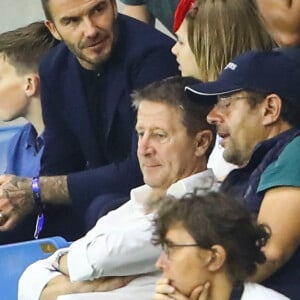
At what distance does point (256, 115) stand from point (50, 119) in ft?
5.02

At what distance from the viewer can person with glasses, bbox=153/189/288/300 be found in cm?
288

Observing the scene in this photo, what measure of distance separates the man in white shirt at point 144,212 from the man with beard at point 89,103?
0.54 m

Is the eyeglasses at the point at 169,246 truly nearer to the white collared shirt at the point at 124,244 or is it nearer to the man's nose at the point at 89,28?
the white collared shirt at the point at 124,244

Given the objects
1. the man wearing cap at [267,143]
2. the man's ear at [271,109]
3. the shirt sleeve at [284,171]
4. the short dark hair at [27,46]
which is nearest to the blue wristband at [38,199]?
the short dark hair at [27,46]

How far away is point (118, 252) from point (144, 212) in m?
0.16

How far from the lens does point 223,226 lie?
2.89 m

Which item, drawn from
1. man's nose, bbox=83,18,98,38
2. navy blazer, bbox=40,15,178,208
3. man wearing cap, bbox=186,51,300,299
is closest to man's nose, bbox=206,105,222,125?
man wearing cap, bbox=186,51,300,299

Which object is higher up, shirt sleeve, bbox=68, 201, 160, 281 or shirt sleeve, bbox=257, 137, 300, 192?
shirt sleeve, bbox=257, 137, 300, 192

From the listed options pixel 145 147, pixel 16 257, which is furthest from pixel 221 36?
pixel 16 257

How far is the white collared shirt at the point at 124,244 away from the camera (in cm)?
356

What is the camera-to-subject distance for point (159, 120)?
3.72 meters

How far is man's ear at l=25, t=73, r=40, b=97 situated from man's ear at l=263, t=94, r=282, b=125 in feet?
5.94

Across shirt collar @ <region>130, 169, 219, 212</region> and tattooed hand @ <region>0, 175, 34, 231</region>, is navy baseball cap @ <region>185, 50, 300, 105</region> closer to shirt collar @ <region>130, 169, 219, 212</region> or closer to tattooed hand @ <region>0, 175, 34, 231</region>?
shirt collar @ <region>130, 169, 219, 212</region>

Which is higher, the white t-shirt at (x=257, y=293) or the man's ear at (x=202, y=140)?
the man's ear at (x=202, y=140)
